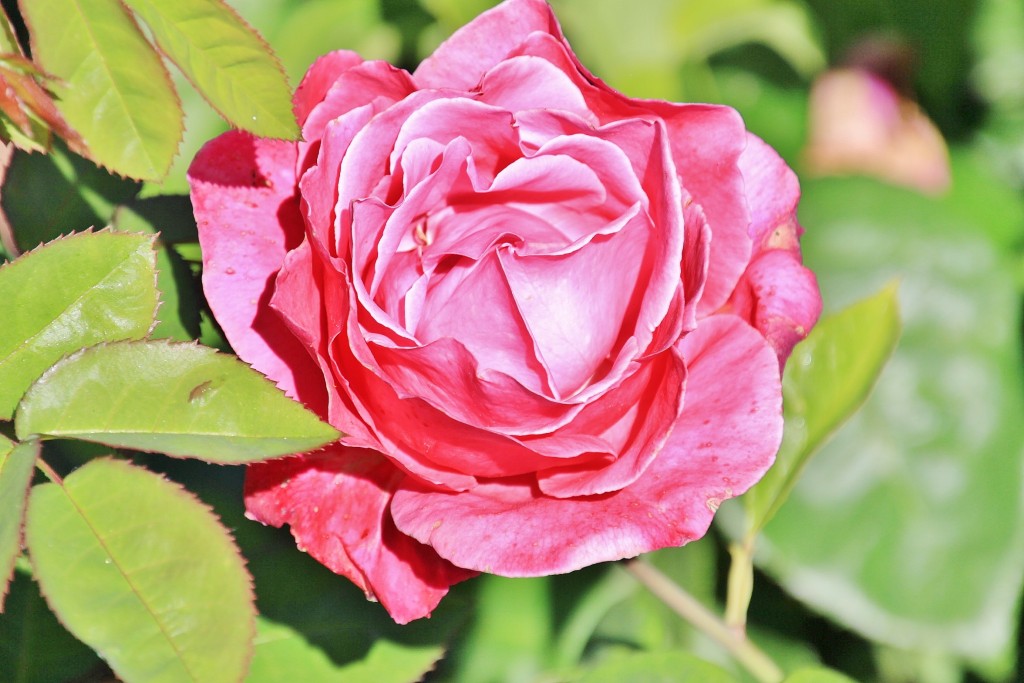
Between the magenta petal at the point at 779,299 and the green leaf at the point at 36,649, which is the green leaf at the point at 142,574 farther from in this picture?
the magenta petal at the point at 779,299

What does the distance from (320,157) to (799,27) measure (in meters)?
1.05

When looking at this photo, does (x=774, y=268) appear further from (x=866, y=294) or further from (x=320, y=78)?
(x=866, y=294)

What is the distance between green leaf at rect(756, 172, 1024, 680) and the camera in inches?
42.1

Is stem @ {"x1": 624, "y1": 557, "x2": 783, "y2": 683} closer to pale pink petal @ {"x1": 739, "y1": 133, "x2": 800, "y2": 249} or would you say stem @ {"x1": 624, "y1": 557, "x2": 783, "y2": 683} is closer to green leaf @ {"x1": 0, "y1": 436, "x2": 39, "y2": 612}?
pale pink petal @ {"x1": 739, "y1": 133, "x2": 800, "y2": 249}

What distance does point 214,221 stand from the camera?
543mm

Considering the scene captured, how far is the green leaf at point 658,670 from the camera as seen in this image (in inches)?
25.4

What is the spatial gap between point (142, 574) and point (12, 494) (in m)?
0.06

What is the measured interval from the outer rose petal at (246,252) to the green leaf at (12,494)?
122 millimetres

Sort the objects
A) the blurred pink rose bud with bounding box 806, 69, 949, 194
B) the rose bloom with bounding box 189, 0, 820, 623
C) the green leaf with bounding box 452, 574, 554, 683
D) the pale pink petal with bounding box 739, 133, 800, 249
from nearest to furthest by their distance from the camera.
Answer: the rose bloom with bounding box 189, 0, 820, 623
the pale pink petal with bounding box 739, 133, 800, 249
the green leaf with bounding box 452, 574, 554, 683
the blurred pink rose bud with bounding box 806, 69, 949, 194

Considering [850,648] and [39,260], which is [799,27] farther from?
[39,260]

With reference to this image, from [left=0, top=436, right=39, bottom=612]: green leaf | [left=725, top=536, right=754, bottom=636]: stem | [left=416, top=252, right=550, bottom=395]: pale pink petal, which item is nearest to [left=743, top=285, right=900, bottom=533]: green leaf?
[left=725, top=536, right=754, bottom=636]: stem

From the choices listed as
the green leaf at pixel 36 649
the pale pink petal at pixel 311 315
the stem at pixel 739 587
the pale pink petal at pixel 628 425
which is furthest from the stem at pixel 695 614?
the green leaf at pixel 36 649

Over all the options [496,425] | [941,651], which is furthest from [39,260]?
[941,651]

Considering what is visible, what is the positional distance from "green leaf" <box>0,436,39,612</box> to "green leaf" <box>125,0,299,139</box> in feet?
0.59
